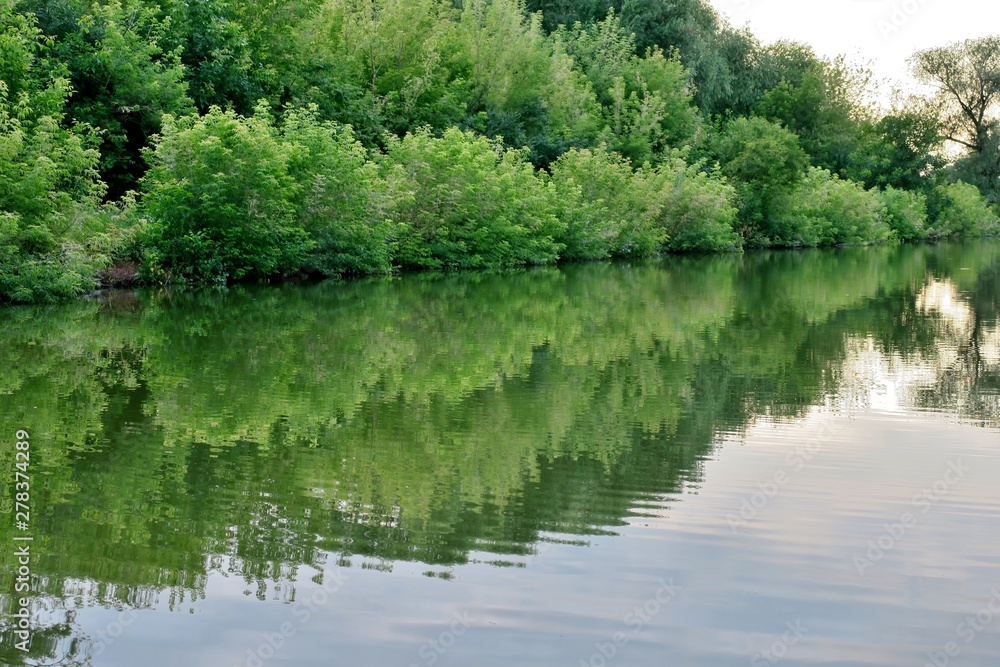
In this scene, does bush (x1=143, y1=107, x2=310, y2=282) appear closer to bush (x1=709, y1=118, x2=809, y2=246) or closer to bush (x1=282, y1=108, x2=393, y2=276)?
bush (x1=282, y1=108, x2=393, y2=276)

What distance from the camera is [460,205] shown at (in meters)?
31.7

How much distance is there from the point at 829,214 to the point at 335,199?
4120 cm

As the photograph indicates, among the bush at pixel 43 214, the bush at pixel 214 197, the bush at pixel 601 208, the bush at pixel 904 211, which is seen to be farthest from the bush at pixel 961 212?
the bush at pixel 43 214

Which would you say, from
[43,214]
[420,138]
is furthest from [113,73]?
[43,214]

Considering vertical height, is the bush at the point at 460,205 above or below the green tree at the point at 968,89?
below

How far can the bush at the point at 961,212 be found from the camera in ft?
254

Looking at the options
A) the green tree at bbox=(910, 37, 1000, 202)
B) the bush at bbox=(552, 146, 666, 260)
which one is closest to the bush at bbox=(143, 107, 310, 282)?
the bush at bbox=(552, 146, 666, 260)

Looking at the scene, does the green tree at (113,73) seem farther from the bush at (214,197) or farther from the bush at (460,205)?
the bush at (460,205)

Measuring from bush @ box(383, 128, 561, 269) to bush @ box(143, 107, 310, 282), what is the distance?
5087 millimetres

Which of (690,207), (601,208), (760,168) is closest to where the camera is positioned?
(601,208)

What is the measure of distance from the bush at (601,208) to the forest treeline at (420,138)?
119 millimetres

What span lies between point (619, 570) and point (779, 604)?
2.73 feet

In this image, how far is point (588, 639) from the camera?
4770 millimetres

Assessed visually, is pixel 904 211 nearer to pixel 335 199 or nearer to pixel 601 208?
pixel 601 208
